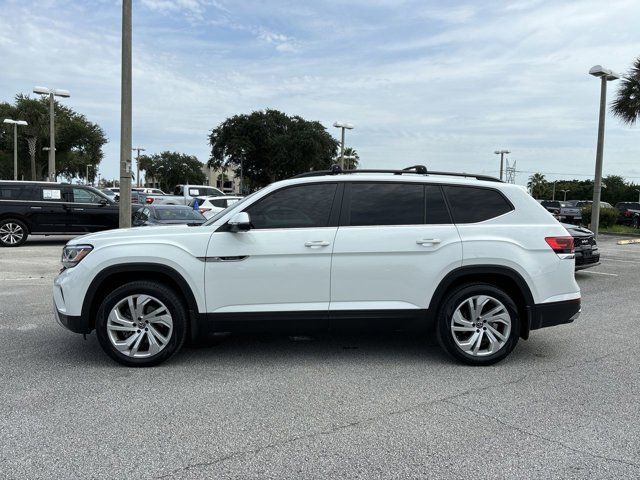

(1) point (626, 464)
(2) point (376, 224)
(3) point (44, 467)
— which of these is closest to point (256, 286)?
(2) point (376, 224)

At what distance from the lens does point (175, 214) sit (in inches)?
521

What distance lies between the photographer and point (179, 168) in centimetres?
9806

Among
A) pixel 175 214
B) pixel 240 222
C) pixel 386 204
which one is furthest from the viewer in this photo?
pixel 175 214

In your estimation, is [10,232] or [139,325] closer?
[139,325]

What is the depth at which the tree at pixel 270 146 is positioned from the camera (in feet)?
167

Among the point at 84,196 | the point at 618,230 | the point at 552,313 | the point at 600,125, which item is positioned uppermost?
the point at 600,125

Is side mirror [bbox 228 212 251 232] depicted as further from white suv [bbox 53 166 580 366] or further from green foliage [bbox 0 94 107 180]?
green foliage [bbox 0 94 107 180]

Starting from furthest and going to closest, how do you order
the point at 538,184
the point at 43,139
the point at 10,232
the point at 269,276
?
the point at 538,184 < the point at 43,139 < the point at 10,232 < the point at 269,276

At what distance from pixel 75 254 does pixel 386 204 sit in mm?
2868

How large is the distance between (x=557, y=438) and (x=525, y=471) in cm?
56

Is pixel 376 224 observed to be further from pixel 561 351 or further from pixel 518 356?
pixel 561 351

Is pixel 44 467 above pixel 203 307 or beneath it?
beneath

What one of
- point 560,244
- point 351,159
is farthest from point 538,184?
point 560,244

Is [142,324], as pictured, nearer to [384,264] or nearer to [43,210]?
[384,264]
